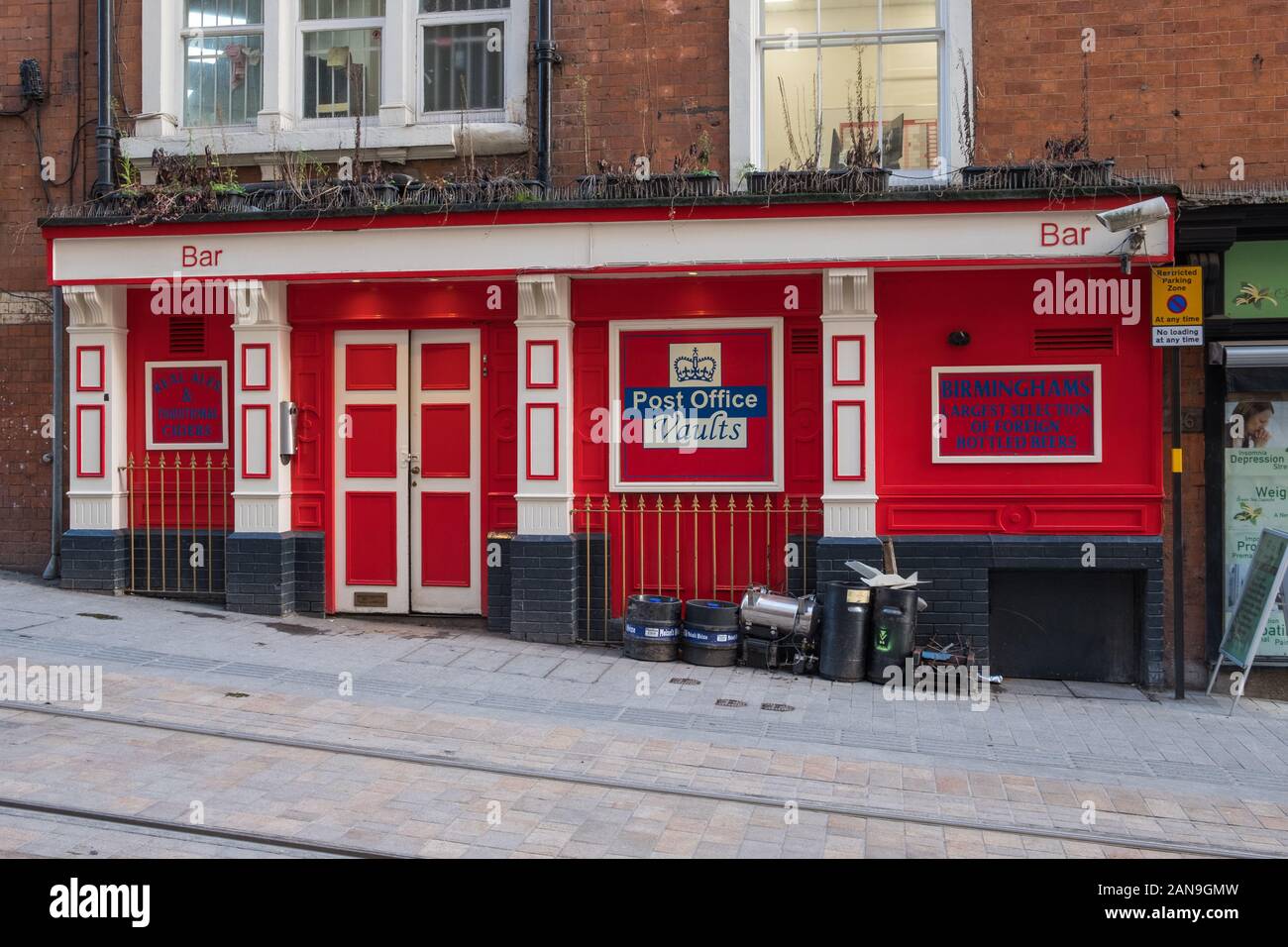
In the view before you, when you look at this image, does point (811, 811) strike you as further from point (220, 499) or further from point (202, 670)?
point (220, 499)

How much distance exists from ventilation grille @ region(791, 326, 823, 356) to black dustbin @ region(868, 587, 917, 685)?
2.46 m

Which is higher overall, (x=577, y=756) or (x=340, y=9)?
(x=340, y=9)

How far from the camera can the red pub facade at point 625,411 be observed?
10039 millimetres

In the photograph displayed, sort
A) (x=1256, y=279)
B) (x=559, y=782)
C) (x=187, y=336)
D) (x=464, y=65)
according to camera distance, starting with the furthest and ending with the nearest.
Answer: (x=464, y=65) → (x=187, y=336) → (x=1256, y=279) → (x=559, y=782)

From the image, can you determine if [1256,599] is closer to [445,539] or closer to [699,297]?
[699,297]

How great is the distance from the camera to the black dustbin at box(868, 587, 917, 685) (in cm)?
945

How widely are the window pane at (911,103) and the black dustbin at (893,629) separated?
4.54m

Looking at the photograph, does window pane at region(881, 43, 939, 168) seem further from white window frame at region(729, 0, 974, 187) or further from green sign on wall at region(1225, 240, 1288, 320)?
green sign on wall at region(1225, 240, 1288, 320)

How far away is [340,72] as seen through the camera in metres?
12.0

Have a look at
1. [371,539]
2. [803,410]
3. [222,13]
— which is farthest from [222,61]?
[803,410]

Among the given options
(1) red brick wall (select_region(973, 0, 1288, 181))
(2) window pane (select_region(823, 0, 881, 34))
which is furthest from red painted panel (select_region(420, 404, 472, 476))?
(1) red brick wall (select_region(973, 0, 1288, 181))

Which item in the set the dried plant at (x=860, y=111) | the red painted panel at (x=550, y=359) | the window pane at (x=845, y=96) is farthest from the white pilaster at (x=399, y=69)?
the dried plant at (x=860, y=111)

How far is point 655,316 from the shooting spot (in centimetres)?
1066

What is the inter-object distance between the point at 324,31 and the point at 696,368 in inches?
226
